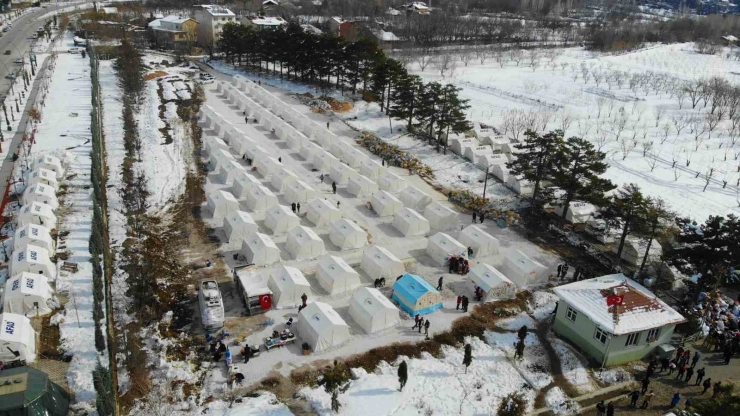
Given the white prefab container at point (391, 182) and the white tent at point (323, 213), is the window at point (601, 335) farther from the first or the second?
the white prefab container at point (391, 182)

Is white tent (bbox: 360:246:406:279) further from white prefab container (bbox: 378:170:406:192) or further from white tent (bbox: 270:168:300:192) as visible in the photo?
white tent (bbox: 270:168:300:192)

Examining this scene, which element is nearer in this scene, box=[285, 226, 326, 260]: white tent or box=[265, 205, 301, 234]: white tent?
box=[285, 226, 326, 260]: white tent

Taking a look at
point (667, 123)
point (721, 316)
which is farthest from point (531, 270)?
point (667, 123)

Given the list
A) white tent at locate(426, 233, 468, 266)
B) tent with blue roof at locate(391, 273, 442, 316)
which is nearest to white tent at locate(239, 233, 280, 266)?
tent with blue roof at locate(391, 273, 442, 316)

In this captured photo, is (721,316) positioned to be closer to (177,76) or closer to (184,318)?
(184,318)

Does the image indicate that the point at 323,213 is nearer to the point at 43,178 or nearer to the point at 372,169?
the point at 372,169

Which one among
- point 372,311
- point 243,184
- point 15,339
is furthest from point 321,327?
point 243,184
